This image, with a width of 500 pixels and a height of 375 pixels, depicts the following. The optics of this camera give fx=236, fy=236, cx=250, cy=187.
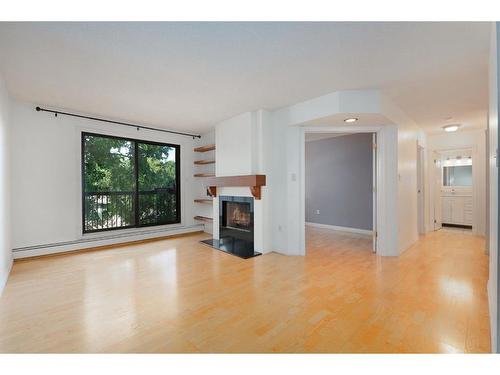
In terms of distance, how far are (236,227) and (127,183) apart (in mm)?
2368

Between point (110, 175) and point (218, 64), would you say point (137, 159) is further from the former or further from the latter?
point (218, 64)

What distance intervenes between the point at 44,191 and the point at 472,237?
7.86 m

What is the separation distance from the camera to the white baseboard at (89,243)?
3518 mm

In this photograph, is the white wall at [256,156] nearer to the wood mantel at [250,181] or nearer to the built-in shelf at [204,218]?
the wood mantel at [250,181]

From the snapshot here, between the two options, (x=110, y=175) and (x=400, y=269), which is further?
(x=110, y=175)

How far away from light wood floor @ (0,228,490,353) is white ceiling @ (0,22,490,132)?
2.28 m

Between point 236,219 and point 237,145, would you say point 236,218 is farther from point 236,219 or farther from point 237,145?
point 237,145

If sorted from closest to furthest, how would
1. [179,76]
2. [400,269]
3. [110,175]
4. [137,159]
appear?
[179,76]
[400,269]
[110,175]
[137,159]

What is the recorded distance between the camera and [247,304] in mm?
2164

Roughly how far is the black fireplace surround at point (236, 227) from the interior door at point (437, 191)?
15.4 ft

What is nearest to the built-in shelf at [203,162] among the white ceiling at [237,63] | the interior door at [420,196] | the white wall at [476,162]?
the white ceiling at [237,63]

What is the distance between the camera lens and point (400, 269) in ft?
10.1

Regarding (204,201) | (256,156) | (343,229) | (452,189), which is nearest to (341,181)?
(343,229)
